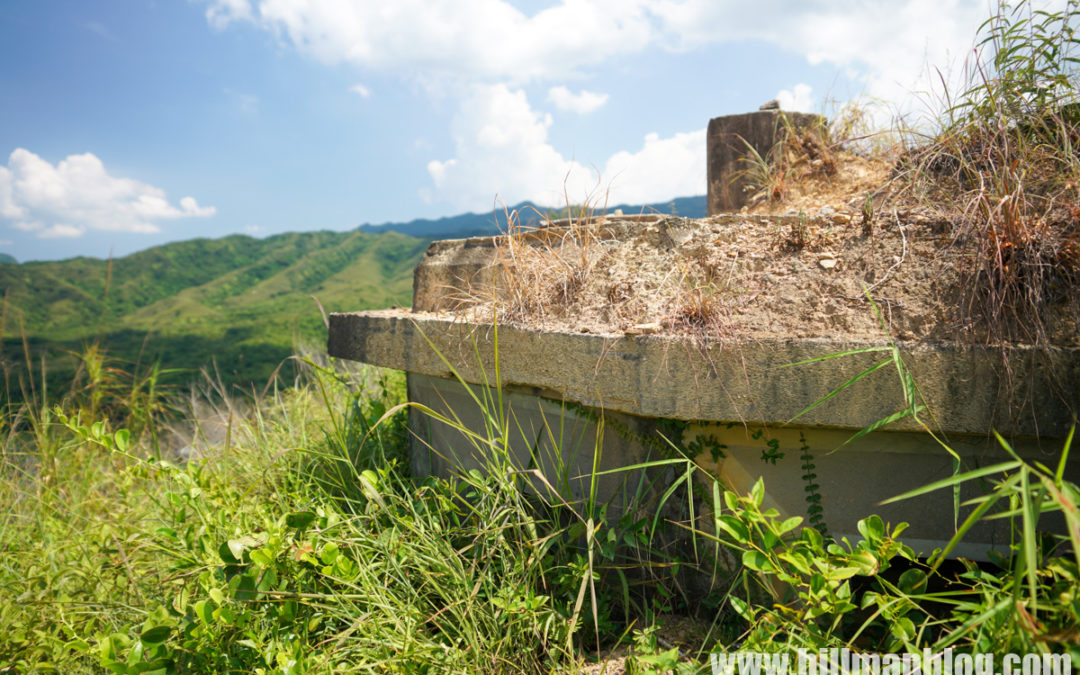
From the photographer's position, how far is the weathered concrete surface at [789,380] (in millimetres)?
1578

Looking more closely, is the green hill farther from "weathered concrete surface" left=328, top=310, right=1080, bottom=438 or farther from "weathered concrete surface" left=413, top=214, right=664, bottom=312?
"weathered concrete surface" left=328, top=310, right=1080, bottom=438

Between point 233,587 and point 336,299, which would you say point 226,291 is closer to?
point 336,299

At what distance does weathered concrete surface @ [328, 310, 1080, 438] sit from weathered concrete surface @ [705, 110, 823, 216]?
2040mm

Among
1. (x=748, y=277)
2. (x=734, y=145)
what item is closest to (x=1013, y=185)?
(x=748, y=277)

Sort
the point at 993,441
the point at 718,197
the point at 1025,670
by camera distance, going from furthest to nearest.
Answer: the point at 718,197 < the point at 993,441 < the point at 1025,670

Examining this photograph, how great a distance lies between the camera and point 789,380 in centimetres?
167

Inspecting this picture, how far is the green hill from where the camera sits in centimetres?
1284

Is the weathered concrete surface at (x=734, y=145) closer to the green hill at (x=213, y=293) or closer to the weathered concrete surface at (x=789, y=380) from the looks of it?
the weathered concrete surface at (x=789, y=380)

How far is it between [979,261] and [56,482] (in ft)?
14.7

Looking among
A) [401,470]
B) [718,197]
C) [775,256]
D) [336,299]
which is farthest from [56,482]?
[336,299]

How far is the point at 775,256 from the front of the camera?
203cm

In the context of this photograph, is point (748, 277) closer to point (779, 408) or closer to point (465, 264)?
point (779, 408)

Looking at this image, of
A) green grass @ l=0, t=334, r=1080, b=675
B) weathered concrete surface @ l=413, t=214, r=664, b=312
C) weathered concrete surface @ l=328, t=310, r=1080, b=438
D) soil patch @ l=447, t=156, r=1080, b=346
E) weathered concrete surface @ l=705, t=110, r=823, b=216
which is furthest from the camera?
weathered concrete surface @ l=705, t=110, r=823, b=216

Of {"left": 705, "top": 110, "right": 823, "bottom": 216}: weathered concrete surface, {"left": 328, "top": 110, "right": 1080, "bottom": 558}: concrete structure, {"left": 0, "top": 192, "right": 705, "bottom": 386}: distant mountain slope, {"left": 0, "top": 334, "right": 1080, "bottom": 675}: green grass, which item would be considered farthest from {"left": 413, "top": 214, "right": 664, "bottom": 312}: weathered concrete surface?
{"left": 0, "top": 192, "right": 705, "bottom": 386}: distant mountain slope
